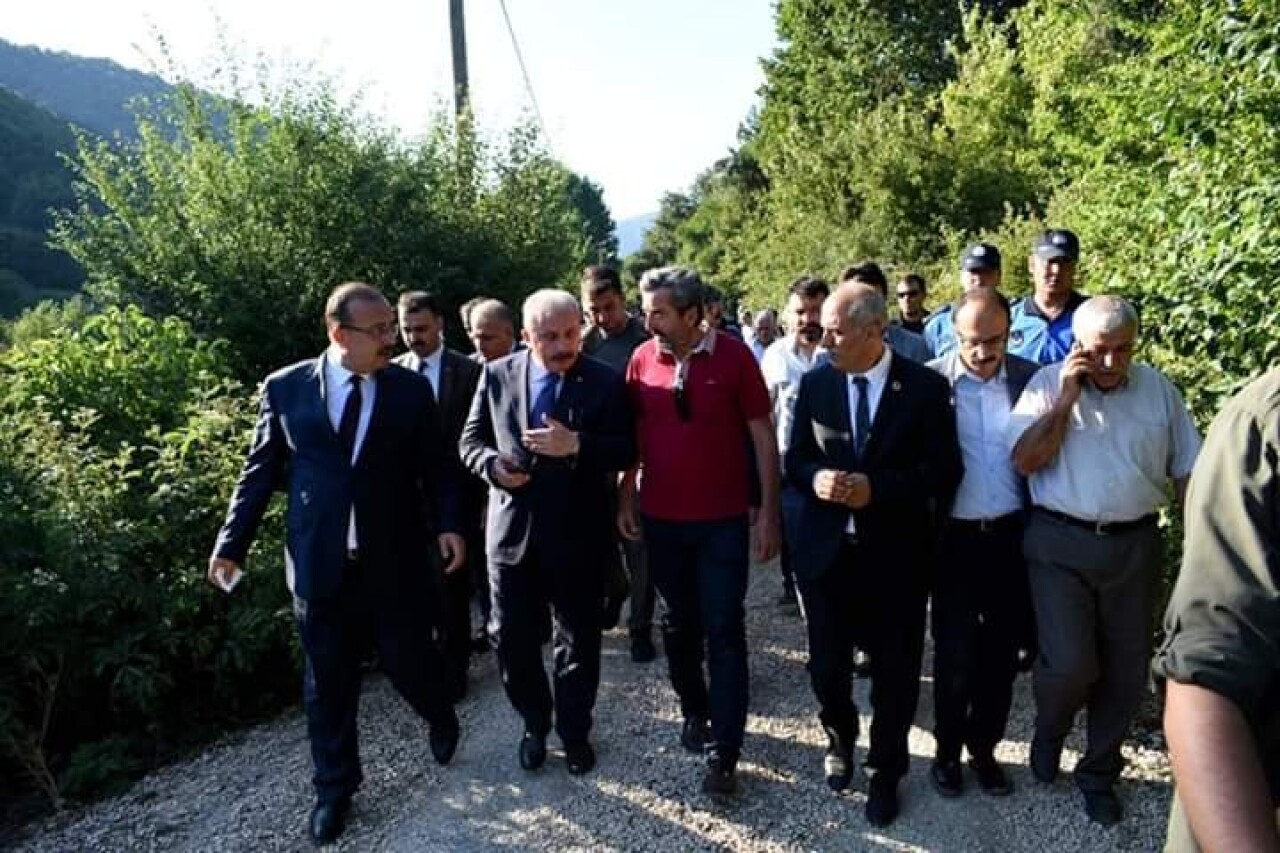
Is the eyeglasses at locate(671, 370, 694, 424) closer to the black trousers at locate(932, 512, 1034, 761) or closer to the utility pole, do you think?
the black trousers at locate(932, 512, 1034, 761)

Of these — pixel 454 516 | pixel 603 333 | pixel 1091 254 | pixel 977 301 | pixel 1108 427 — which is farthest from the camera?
pixel 1091 254

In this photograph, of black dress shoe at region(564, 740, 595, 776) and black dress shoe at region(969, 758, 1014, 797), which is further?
black dress shoe at region(564, 740, 595, 776)

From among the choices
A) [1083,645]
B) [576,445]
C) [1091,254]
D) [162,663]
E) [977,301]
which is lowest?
[162,663]

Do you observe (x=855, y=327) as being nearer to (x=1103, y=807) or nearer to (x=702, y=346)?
(x=702, y=346)

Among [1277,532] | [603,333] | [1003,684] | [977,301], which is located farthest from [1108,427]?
[603,333]

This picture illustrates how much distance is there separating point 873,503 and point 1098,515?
82 cm

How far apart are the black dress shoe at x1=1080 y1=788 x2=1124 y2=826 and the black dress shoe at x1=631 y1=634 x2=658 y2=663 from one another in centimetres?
239

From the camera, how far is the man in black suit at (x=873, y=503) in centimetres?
337

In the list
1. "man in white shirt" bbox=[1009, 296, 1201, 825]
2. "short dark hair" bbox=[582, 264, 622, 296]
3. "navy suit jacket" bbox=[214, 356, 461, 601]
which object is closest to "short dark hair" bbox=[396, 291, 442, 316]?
"short dark hair" bbox=[582, 264, 622, 296]

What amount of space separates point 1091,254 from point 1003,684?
11.6ft

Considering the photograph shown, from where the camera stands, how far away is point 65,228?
8.52 m

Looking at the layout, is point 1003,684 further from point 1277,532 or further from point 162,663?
point 162,663

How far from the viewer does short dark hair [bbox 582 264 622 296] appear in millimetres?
5340

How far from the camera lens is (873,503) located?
3.36 metres
